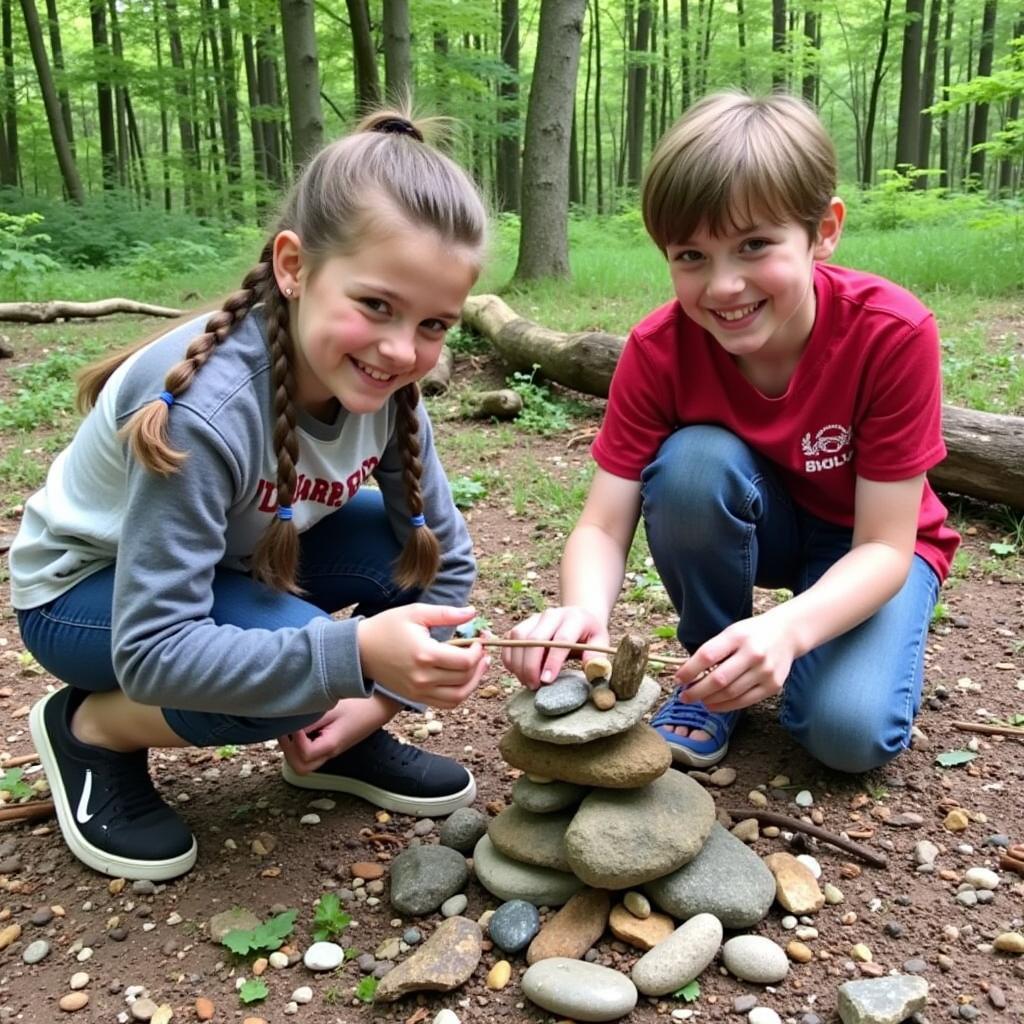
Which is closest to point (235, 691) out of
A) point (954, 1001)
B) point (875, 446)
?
point (954, 1001)

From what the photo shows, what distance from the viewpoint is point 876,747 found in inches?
81.8

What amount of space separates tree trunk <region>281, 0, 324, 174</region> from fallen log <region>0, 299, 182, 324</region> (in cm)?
198

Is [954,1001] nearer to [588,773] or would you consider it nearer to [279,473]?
[588,773]

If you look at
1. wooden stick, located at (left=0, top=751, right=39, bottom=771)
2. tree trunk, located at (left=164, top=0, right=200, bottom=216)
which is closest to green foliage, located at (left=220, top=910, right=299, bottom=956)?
wooden stick, located at (left=0, top=751, right=39, bottom=771)

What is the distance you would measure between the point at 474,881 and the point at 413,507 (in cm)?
81

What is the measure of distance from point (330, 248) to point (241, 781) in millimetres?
1351

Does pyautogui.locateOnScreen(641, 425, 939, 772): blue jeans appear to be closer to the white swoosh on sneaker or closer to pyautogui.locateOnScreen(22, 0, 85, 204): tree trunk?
the white swoosh on sneaker

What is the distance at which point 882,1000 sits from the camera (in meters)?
1.47

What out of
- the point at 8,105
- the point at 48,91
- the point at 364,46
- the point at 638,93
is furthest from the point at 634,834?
the point at 8,105

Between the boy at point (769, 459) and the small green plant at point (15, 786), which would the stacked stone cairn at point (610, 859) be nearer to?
the boy at point (769, 459)

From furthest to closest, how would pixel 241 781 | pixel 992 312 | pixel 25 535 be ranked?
pixel 992 312, pixel 241 781, pixel 25 535

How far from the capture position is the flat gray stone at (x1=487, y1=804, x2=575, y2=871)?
1810 millimetres

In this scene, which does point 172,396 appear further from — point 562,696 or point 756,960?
point 756,960

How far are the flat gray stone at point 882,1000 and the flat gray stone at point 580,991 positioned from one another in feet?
1.11
